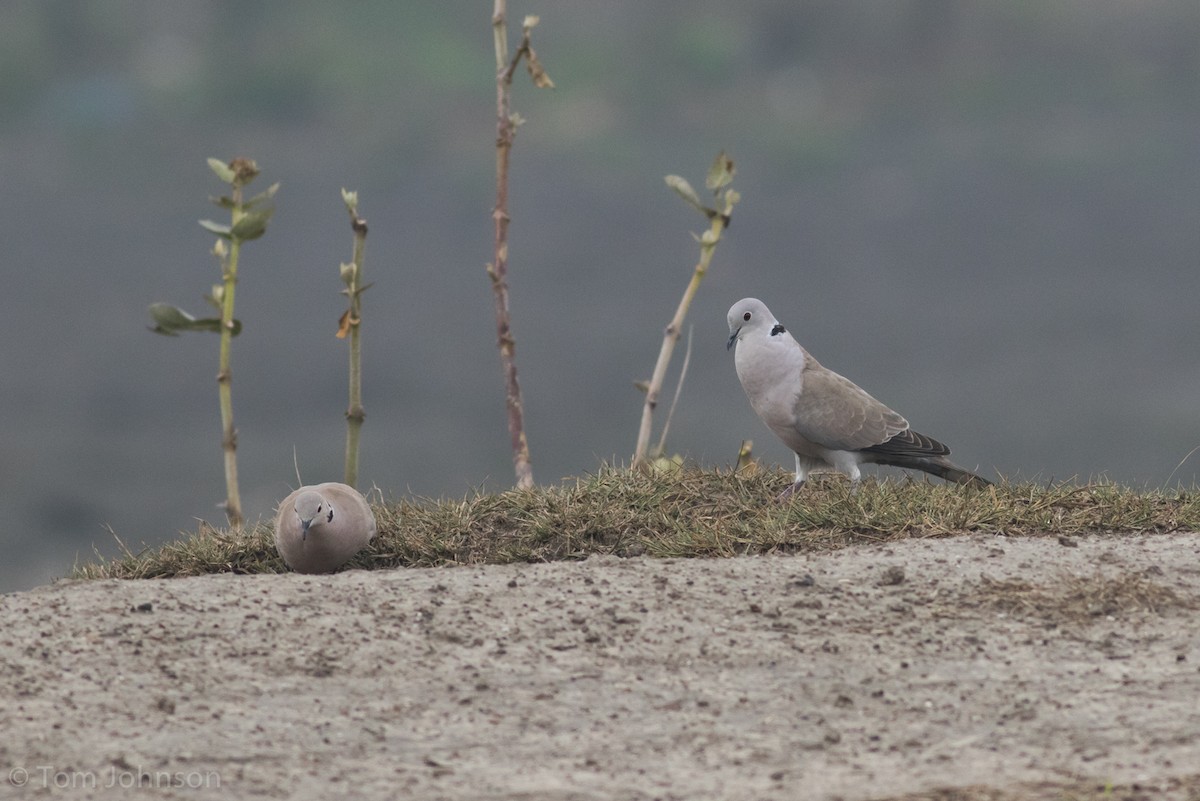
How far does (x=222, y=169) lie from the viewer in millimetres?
7148

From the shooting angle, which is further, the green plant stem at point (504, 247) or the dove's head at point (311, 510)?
the green plant stem at point (504, 247)

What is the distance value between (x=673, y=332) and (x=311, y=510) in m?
2.63

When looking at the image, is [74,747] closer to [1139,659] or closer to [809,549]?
[809,549]

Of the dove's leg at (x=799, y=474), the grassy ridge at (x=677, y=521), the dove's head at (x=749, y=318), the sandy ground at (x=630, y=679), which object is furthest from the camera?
the dove's head at (x=749, y=318)

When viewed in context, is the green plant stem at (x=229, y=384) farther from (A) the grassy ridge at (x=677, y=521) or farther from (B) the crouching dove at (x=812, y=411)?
(B) the crouching dove at (x=812, y=411)

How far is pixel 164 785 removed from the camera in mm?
4305

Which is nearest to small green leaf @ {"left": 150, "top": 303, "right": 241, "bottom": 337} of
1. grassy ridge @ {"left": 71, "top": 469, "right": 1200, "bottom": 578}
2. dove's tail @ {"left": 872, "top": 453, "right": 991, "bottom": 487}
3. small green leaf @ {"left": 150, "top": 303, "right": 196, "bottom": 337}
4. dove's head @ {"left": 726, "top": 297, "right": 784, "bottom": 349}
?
small green leaf @ {"left": 150, "top": 303, "right": 196, "bottom": 337}

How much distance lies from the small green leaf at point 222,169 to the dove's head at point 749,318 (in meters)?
2.57

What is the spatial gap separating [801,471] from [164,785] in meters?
3.95

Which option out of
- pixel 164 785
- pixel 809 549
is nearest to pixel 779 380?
pixel 809 549

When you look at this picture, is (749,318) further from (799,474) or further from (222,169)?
(222,169)

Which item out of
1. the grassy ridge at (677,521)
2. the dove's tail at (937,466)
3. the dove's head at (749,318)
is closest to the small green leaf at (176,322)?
the grassy ridge at (677,521)

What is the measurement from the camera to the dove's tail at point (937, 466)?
7410 millimetres

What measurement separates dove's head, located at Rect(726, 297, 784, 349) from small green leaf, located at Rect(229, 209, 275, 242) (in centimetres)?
235
